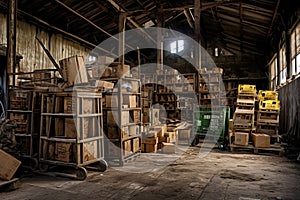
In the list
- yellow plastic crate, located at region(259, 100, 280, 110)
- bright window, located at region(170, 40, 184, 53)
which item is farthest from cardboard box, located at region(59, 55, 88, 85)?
bright window, located at region(170, 40, 184, 53)

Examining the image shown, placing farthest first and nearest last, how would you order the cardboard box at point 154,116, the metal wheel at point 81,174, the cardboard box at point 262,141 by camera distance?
the cardboard box at point 154,116 → the cardboard box at point 262,141 → the metal wheel at point 81,174

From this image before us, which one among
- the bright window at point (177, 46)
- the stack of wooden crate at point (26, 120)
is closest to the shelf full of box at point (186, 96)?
the stack of wooden crate at point (26, 120)

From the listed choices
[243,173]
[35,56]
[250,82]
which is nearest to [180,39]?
[250,82]

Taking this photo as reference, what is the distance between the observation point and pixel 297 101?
808 cm

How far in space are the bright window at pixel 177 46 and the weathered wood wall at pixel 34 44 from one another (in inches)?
360

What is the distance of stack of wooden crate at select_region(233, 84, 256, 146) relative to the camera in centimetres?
764

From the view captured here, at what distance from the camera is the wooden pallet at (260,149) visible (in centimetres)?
725

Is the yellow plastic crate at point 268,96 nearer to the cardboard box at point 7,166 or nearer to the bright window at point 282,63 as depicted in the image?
the bright window at point 282,63

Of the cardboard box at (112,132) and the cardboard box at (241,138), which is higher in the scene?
the cardboard box at (112,132)

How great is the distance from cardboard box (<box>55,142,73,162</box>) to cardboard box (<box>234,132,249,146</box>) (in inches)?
196

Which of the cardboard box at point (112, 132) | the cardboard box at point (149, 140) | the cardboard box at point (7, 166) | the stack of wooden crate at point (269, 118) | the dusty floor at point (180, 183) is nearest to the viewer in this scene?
the dusty floor at point (180, 183)

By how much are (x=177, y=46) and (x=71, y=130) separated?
1648 cm

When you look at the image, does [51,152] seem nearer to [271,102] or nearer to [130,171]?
[130,171]

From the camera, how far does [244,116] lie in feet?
26.6
